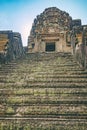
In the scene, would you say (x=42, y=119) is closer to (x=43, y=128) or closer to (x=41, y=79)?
(x=43, y=128)

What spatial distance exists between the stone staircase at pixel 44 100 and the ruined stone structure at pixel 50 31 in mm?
8526

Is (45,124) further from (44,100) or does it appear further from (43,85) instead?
(43,85)

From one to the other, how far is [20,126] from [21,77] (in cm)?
321

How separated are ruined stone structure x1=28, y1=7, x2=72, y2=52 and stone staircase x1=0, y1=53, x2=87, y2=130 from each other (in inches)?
336

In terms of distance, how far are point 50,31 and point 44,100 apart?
12.7 m

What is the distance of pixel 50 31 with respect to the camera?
1803cm

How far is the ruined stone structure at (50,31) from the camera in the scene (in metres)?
17.0

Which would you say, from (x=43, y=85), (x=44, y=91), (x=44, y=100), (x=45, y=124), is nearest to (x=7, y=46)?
(x=43, y=85)

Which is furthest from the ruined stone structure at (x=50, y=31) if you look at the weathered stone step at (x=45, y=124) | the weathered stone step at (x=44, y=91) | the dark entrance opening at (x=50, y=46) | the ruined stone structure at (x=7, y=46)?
the weathered stone step at (x=45, y=124)

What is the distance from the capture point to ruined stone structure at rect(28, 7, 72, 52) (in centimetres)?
1699

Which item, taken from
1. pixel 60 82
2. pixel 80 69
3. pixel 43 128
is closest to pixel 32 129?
pixel 43 128

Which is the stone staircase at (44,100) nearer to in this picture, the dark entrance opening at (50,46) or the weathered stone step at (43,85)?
the weathered stone step at (43,85)

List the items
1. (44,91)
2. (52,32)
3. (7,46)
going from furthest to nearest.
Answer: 1. (52,32)
2. (7,46)
3. (44,91)

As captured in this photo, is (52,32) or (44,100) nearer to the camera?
(44,100)
